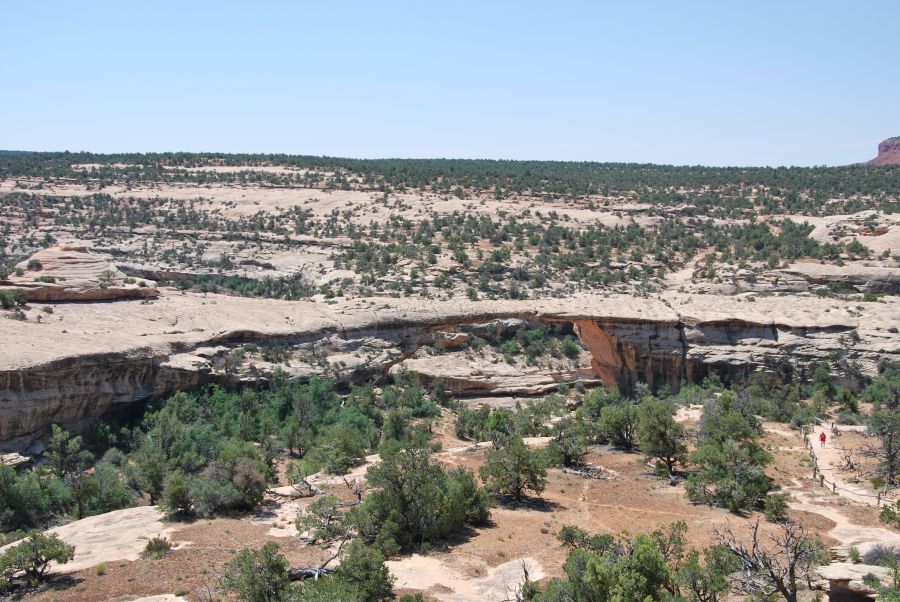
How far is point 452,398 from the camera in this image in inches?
1348

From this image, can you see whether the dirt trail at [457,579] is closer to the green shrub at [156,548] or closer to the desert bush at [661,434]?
the green shrub at [156,548]

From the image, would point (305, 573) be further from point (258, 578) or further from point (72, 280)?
point (72, 280)

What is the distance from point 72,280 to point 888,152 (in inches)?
5662

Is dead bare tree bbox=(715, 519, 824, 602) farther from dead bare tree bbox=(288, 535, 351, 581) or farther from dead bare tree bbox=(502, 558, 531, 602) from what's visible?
dead bare tree bbox=(288, 535, 351, 581)

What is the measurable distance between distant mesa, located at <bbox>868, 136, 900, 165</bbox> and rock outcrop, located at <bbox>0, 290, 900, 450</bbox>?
4443 inches

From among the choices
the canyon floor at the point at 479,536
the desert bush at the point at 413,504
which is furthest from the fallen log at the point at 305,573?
the desert bush at the point at 413,504

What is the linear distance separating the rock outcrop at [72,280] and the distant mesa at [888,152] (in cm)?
13433

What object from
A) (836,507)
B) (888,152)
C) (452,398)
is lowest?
(452,398)

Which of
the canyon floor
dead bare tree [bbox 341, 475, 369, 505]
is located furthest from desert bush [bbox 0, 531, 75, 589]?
dead bare tree [bbox 341, 475, 369, 505]

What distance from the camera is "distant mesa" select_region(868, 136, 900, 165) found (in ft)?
433

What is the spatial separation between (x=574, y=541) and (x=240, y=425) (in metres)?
Result: 14.0

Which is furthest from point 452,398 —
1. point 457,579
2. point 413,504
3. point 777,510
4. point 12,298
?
point 457,579

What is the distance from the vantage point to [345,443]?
23.9 metres

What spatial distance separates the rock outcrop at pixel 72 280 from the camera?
2991 cm
